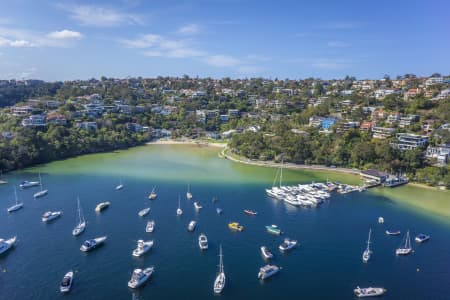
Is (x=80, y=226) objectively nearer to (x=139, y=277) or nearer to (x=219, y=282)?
(x=139, y=277)

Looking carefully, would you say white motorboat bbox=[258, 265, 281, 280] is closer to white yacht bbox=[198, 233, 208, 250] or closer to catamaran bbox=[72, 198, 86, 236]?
white yacht bbox=[198, 233, 208, 250]

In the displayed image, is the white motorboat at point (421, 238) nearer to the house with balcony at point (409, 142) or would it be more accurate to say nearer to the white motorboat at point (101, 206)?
the house with balcony at point (409, 142)

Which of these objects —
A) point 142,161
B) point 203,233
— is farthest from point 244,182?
point 142,161

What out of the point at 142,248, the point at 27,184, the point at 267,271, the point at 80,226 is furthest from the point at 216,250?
the point at 27,184

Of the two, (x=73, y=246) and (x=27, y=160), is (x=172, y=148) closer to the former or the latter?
(x=27, y=160)

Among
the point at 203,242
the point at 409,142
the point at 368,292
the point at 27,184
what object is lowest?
the point at 368,292

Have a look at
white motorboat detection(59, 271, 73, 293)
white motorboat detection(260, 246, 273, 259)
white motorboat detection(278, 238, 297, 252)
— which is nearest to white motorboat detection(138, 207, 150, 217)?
white motorboat detection(59, 271, 73, 293)
